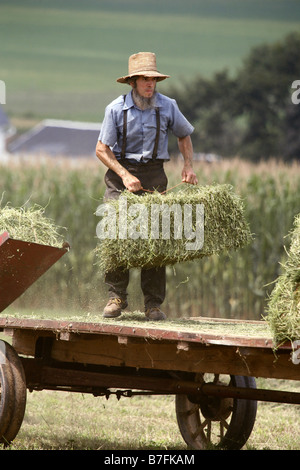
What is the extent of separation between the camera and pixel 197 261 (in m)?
10.6

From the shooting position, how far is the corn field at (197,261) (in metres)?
10.5

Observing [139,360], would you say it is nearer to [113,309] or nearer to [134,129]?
[113,309]

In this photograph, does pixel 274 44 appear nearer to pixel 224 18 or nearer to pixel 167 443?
pixel 224 18

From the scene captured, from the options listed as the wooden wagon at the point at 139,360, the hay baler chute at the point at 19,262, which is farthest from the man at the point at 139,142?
the hay baler chute at the point at 19,262

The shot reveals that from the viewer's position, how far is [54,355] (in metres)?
5.14

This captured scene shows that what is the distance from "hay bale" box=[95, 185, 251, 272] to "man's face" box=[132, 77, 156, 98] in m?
0.70

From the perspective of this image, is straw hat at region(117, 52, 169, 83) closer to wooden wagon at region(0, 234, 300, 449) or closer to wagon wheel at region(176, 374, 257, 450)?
wooden wagon at region(0, 234, 300, 449)

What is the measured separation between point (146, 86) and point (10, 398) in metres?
2.20

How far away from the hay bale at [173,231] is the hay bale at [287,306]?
1419mm

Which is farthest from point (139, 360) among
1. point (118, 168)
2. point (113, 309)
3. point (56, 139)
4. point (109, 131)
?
point (56, 139)

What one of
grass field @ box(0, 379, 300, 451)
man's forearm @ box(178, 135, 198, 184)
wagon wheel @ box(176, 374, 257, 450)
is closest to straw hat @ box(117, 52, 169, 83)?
man's forearm @ box(178, 135, 198, 184)
